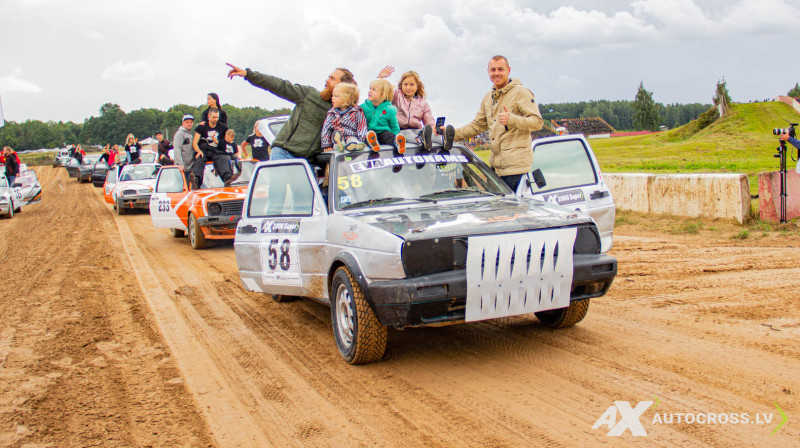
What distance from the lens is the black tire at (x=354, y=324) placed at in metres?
4.42

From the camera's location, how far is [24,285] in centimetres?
841

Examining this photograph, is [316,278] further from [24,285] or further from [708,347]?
[24,285]

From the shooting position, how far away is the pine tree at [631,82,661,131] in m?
118

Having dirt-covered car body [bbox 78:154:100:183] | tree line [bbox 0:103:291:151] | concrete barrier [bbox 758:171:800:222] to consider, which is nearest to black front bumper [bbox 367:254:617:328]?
concrete barrier [bbox 758:171:800:222]

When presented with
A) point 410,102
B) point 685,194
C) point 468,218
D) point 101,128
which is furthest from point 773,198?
point 101,128

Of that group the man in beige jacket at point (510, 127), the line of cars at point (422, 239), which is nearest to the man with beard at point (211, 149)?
the line of cars at point (422, 239)

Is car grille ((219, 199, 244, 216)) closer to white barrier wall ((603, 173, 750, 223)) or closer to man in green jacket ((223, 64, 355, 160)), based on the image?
man in green jacket ((223, 64, 355, 160))

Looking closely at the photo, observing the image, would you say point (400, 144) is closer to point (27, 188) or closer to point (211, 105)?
point (211, 105)

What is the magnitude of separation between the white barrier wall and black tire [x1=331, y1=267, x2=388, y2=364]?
8236 mm

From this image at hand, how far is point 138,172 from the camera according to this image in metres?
20.1

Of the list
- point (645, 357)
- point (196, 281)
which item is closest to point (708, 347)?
point (645, 357)

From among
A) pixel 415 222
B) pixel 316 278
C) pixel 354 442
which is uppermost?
pixel 415 222

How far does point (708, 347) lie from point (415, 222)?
91.1 inches
